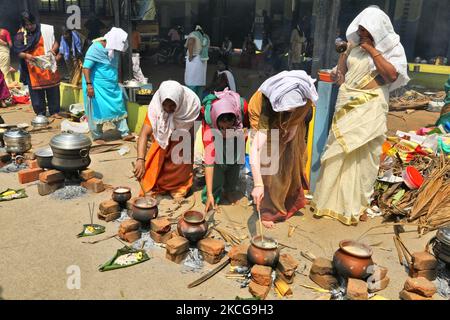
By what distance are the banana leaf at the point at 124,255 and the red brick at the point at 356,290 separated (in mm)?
1591

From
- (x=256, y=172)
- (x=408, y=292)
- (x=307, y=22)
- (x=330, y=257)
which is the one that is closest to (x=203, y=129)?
(x=256, y=172)

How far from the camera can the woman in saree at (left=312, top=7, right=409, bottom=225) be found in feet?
12.3

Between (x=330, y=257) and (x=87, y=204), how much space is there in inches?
100.0

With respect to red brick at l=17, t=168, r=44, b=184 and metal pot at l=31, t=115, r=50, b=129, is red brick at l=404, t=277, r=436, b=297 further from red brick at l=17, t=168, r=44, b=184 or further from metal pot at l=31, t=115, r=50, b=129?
metal pot at l=31, t=115, r=50, b=129

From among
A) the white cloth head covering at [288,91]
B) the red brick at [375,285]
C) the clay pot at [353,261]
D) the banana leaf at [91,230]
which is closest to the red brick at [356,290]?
the clay pot at [353,261]

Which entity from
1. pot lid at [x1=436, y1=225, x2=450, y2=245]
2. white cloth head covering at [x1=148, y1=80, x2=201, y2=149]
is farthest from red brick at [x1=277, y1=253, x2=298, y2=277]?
white cloth head covering at [x1=148, y1=80, x2=201, y2=149]

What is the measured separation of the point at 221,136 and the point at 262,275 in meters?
1.63

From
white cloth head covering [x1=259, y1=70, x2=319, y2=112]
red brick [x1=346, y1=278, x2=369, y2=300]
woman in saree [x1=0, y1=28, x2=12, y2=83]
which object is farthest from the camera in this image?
woman in saree [x1=0, y1=28, x2=12, y2=83]

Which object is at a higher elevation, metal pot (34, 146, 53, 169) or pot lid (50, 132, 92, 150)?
pot lid (50, 132, 92, 150)

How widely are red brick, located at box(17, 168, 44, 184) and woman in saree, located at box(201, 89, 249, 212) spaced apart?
2.07 metres

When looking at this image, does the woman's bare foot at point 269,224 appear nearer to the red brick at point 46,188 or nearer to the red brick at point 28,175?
the red brick at point 46,188

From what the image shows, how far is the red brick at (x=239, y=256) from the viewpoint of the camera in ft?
10.7

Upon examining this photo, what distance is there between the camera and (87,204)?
4367 millimetres

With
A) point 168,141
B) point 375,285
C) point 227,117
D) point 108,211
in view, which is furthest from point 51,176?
point 375,285
